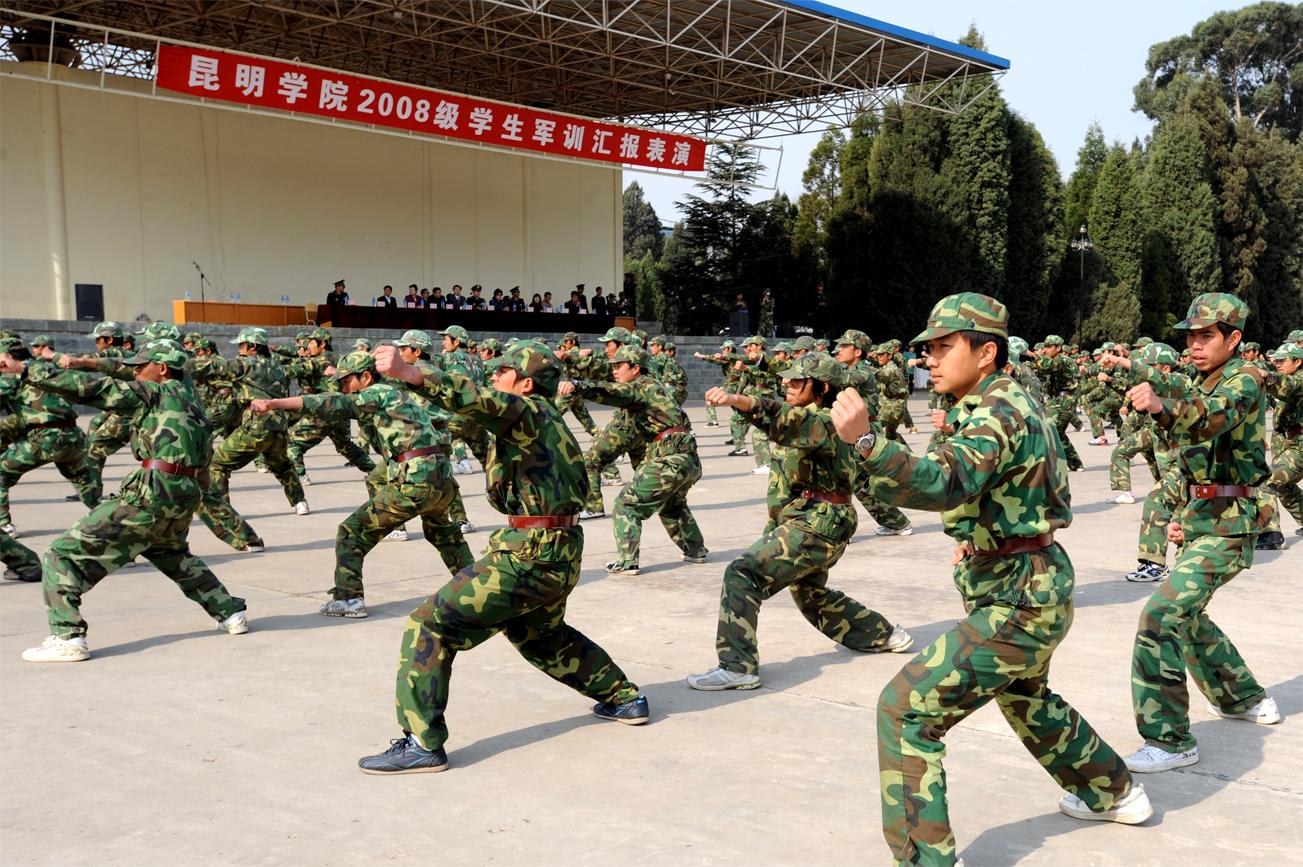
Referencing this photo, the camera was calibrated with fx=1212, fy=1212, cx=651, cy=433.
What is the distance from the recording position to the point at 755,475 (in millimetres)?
16828

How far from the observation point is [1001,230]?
38.9 meters

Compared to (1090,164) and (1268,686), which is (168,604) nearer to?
(1268,686)

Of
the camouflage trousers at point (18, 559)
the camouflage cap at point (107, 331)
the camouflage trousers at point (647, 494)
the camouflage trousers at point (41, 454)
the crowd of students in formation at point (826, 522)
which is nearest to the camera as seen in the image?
the crowd of students in formation at point (826, 522)

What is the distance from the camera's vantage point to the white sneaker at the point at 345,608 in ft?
25.9

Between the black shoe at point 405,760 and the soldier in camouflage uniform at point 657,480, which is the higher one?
the soldier in camouflage uniform at point 657,480

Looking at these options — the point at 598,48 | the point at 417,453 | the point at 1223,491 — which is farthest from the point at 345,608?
the point at 598,48

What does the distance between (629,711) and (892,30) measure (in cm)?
2499

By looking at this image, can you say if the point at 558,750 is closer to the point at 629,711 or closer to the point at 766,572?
the point at 629,711

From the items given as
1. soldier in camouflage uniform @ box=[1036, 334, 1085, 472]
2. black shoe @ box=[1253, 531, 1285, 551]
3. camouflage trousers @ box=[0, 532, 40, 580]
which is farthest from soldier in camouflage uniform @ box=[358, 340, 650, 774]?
soldier in camouflage uniform @ box=[1036, 334, 1085, 472]

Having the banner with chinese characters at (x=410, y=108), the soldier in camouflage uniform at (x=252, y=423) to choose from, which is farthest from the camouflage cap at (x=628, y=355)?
the banner with chinese characters at (x=410, y=108)

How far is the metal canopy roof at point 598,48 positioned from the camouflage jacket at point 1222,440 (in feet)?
64.4

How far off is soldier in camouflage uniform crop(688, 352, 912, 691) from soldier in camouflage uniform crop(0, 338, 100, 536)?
23.6ft

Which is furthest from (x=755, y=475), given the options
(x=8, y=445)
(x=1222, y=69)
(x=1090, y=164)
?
(x=1222, y=69)

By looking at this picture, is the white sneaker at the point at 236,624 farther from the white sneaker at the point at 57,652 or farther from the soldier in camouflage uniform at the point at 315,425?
the soldier in camouflage uniform at the point at 315,425
